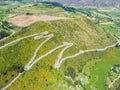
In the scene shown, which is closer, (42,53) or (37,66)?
(37,66)

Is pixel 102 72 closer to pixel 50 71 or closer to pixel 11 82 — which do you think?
pixel 50 71

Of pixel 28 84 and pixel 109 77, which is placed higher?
pixel 28 84

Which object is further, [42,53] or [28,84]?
[42,53]

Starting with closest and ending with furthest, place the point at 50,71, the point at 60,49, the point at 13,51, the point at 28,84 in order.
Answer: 1. the point at 28,84
2. the point at 50,71
3. the point at 13,51
4. the point at 60,49


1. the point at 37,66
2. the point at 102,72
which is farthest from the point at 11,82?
the point at 102,72

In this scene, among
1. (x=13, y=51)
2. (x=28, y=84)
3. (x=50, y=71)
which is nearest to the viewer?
(x=28, y=84)

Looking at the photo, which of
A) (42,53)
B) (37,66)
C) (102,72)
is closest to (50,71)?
(37,66)

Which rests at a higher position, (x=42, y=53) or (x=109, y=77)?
(x=42, y=53)

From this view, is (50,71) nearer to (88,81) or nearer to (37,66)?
(37,66)
